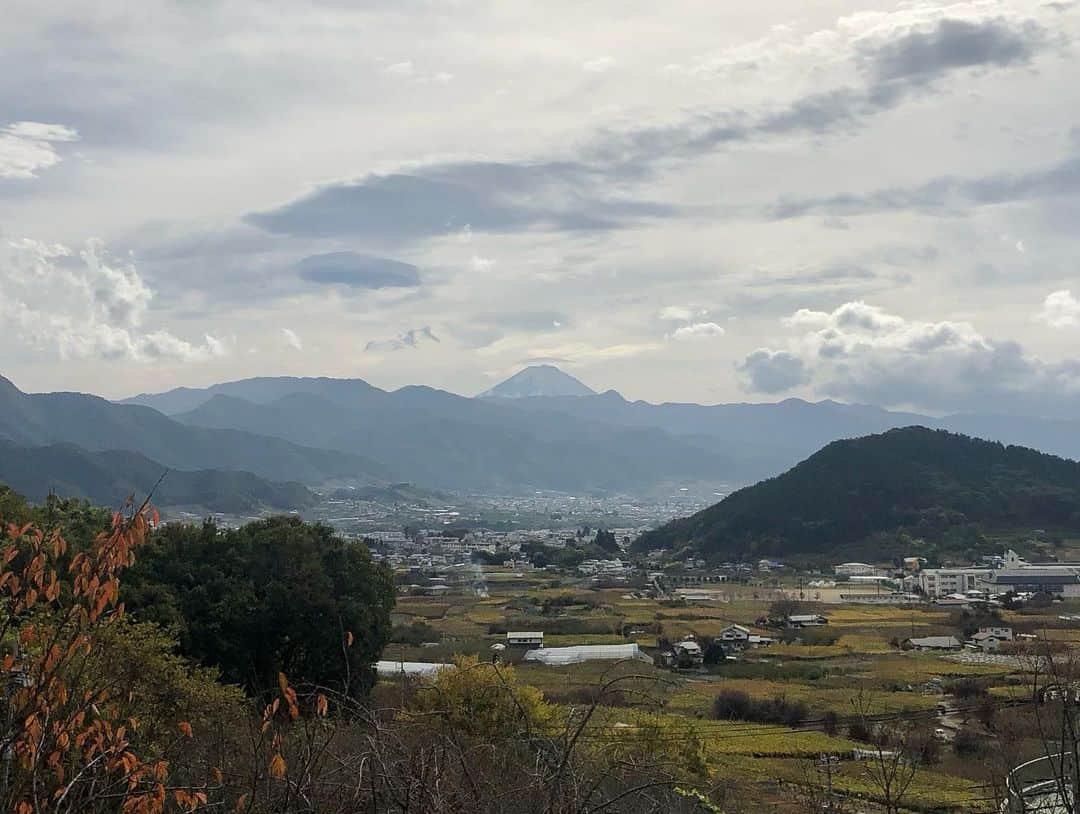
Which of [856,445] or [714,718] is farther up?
[856,445]

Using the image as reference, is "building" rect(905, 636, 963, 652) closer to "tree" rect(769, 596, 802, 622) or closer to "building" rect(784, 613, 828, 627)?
"building" rect(784, 613, 828, 627)

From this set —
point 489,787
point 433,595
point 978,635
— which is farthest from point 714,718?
point 433,595

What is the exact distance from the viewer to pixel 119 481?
438 ft

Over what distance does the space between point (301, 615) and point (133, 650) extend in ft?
30.6

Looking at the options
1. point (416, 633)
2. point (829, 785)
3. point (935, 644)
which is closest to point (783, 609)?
point (935, 644)

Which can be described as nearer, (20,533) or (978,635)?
(20,533)

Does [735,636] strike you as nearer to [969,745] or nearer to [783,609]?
[783,609]

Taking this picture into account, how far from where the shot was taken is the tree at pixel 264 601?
2170 cm

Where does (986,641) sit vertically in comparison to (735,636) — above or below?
above

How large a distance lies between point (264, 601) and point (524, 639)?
66.9 ft

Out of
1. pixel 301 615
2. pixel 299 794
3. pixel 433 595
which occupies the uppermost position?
pixel 299 794

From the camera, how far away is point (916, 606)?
52.9m

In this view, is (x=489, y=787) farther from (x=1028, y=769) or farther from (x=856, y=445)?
(x=856, y=445)

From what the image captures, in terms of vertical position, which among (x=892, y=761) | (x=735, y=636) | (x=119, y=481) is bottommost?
(x=735, y=636)
